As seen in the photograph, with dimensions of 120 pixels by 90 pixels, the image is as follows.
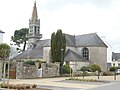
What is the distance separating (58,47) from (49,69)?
1025 cm

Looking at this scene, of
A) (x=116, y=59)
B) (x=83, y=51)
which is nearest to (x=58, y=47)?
(x=83, y=51)

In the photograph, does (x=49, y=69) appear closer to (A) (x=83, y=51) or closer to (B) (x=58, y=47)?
(B) (x=58, y=47)

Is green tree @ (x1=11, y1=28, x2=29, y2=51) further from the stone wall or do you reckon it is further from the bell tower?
the stone wall

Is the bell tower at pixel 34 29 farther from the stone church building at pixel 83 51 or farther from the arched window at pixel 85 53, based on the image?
the arched window at pixel 85 53

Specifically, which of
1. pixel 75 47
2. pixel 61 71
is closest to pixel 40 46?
pixel 75 47

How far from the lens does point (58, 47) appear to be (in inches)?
1999

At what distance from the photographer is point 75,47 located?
72250 mm

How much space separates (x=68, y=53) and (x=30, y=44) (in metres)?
21.0

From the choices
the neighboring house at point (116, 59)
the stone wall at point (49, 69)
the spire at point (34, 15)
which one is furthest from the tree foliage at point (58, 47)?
the neighboring house at point (116, 59)

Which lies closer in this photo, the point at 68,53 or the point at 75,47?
the point at 68,53

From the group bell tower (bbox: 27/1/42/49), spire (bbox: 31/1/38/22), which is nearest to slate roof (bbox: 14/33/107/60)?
bell tower (bbox: 27/1/42/49)

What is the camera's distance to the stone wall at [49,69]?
39.7 m

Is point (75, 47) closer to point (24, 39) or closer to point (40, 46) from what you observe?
point (40, 46)

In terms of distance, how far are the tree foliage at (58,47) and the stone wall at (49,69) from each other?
6.14 meters
